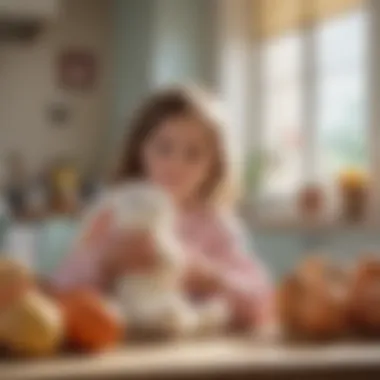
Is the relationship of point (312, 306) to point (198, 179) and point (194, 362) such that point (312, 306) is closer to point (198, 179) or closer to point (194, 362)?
point (194, 362)

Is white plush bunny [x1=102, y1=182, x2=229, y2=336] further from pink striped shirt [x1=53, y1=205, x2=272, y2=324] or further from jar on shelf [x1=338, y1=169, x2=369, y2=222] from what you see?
jar on shelf [x1=338, y1=169, x2=369, y2=222]

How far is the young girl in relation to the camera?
1.08 m

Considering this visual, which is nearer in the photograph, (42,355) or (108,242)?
(42,355)

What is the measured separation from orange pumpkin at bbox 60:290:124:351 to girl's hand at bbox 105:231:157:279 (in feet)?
0.51

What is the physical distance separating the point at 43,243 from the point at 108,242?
1565 millimetres

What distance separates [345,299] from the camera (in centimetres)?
91

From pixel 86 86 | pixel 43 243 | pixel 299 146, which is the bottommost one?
pixel 43 243

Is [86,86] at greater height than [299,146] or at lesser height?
greater

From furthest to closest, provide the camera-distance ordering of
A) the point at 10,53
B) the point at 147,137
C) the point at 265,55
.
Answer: the point at 10,53, the point at 265,55, the point at 147,137

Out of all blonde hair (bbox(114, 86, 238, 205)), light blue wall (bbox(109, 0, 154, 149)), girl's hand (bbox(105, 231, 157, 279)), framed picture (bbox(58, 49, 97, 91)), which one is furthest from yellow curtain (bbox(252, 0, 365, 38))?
girl's hand (bbox(105, 231, 157, 279))

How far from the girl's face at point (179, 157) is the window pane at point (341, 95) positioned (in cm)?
116

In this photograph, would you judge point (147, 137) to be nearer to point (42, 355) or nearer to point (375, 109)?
point (42, 355)

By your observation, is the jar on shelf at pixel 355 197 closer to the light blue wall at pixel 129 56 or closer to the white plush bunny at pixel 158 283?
the light blue wall at pixel 129 56

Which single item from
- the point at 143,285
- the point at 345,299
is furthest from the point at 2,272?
the point at 345,299
